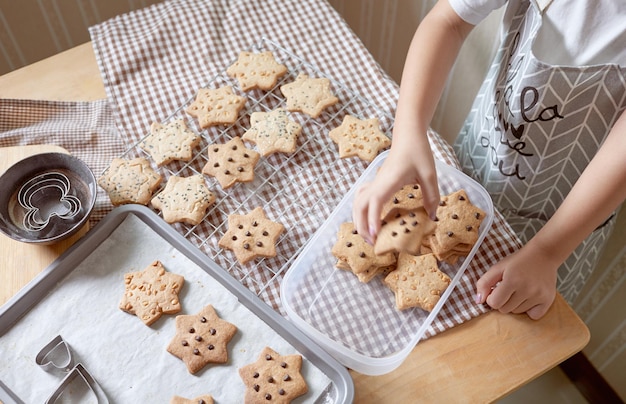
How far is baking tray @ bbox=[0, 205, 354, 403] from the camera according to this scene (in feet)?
2.53

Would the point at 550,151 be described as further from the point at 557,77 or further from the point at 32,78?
the point at 32,78

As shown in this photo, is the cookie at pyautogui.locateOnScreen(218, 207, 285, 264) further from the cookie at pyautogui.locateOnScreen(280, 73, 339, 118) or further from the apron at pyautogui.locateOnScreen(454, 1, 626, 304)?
the apron at pyautogui.locateOnScreen(454, 1, 626, 304)

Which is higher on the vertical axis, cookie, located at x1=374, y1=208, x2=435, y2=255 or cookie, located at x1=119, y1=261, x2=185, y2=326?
cookie, located at x1=374, y1=208, x2=435, y2=255

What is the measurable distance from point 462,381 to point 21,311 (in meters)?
0.64

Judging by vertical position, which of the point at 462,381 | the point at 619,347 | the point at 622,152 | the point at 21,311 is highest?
the point at 622,152

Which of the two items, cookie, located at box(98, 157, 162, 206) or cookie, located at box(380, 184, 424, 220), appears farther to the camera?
cookie, located at box(98, 157, 162, 206)

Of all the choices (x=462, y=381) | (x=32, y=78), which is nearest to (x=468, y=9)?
(x=462, y=381)

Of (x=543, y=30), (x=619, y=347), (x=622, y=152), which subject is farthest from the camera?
(x=619, y=347)

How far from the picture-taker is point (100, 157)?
98cm

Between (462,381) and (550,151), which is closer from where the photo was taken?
(462,381)

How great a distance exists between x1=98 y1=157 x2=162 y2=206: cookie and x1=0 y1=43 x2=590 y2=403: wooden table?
0.39ft

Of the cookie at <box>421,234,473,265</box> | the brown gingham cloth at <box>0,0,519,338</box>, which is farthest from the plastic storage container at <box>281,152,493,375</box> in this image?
the brown gingham cloth at <box>0,0,519,338</box>

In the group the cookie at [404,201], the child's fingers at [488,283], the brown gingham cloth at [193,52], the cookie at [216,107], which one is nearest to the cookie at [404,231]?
the cookie at [404,201]

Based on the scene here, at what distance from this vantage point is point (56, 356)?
0.78 meters
